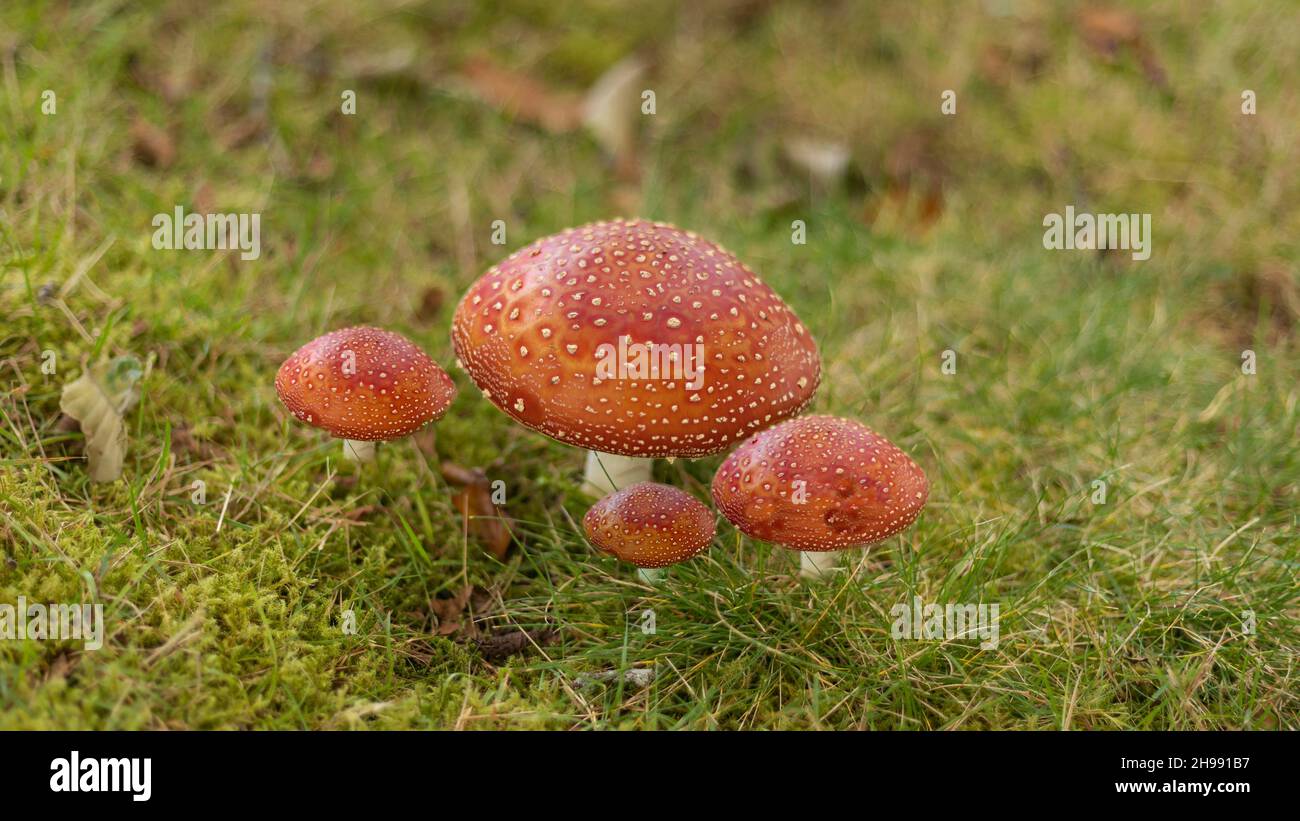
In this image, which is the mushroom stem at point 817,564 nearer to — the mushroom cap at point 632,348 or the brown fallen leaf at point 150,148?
the mushroom cap at point 632,348

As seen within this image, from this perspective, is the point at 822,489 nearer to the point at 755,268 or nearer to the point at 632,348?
the point at 632,348

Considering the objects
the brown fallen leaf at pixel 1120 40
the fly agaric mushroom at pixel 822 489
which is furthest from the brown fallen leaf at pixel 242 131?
the brown fallen leaf at pixel 1120 40

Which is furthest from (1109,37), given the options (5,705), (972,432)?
(5,705)

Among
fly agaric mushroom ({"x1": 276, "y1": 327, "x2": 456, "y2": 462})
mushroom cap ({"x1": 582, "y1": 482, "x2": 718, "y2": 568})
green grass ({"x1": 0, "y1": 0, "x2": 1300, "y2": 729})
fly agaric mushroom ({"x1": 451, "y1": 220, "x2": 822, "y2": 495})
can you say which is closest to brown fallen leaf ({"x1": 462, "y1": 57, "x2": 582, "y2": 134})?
green grass ({"x1": 0, "y1": 0, "x2": 1300, "y2": 729})

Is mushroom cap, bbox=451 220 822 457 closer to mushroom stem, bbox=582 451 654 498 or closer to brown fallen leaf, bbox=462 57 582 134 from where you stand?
mushroom stem, bbox=582 451 654 498

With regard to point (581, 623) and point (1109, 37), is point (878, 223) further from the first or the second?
point (581, 623)

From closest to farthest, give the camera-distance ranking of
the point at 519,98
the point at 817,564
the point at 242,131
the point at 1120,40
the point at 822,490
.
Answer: the point at 822,490 < the point at 817,564 < the point at 242,131 < the point at 519,98 < the point at 1120,40

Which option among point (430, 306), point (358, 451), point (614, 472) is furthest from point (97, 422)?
point (614, 472)
